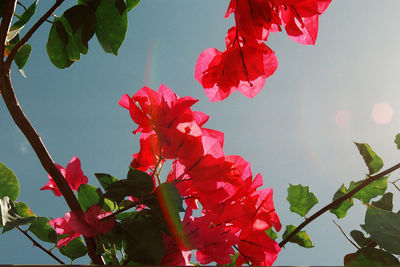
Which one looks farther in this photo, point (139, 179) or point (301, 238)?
point (301, 238)

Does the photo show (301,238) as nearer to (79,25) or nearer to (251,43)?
(251,43)

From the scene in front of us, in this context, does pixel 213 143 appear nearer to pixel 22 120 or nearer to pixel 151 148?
pixel 151 148

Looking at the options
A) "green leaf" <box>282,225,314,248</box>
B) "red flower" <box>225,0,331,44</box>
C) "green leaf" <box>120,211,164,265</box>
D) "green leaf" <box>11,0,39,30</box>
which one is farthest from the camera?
"green leaf" <box>282,225,314,248</box>

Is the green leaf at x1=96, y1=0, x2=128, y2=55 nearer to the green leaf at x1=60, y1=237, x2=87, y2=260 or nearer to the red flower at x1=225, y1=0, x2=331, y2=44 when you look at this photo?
the red flower at x1=225, y1=0, x2=331, y2=44

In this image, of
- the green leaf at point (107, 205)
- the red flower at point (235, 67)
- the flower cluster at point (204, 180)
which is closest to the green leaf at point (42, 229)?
the green leaf at point (107, 205)

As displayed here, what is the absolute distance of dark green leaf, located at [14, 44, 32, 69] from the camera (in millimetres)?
577

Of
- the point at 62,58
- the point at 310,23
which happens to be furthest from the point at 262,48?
the point at 62,58

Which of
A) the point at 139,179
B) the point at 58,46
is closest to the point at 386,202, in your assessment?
the point at 139,179

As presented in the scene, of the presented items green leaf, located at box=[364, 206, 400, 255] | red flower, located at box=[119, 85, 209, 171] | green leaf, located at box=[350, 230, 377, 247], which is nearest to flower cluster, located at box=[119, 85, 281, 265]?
red flower, located at box=[119, 85, 209, 171]

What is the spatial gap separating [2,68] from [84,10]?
129 millimetres

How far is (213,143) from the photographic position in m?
0.41

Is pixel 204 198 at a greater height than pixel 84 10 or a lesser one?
lesser

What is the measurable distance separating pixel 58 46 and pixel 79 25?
2.5 inches

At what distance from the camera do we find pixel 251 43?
454mm
